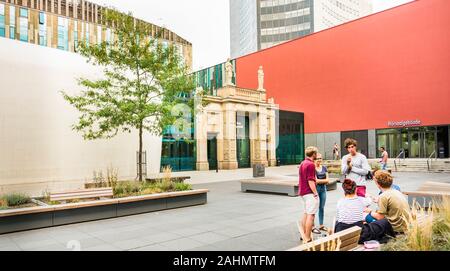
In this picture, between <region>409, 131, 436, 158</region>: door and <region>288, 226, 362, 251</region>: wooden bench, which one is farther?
<region>409, 131, 436, 158</region>: door

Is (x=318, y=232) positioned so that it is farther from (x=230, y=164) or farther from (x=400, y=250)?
(x=230, y=164)

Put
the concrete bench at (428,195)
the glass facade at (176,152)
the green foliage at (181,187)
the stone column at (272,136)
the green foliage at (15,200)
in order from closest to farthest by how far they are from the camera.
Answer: the green foliage at (15,200) → the concrete bench at (428,195) → the green foliage at (181,187) → the glass facade at (176,152) → the stone column at (272,136)

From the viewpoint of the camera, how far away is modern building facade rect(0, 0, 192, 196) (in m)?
13.0

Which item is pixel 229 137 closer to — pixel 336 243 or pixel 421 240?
pixel 336 243

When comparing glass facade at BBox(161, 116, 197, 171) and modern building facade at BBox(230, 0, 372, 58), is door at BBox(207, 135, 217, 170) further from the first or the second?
modern building facade at BBox(230, 0, 372, 58)

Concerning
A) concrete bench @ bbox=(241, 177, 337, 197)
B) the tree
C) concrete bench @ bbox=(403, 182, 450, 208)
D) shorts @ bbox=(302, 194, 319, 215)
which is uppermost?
the tree

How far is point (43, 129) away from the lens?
44.9 feet

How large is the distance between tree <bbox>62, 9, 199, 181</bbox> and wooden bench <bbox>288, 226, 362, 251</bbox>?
31.2 ft

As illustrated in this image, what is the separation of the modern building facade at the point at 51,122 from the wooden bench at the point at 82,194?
13.5 feet

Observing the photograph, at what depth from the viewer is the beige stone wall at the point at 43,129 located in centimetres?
1292

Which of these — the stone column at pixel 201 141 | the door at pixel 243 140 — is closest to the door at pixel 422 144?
the door at pixel 243 140

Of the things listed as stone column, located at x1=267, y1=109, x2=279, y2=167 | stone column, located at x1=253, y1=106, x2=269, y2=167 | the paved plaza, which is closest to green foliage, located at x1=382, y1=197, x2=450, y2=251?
the paved plaza

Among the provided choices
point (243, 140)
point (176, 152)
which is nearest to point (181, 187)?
point (176, 152)

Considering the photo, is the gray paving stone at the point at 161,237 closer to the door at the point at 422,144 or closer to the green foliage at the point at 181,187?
the green foliage at the point at 181,187
